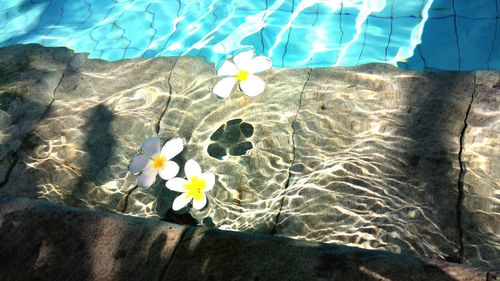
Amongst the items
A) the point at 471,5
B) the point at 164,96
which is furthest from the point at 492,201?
the point at 471,5

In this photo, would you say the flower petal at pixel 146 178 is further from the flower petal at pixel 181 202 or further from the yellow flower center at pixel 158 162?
the flower petal at pixel 181 202

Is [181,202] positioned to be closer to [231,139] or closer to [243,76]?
[231,139]

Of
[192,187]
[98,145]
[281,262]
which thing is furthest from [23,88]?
[281,262]

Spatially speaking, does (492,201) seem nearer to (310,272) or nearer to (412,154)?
(412,154)

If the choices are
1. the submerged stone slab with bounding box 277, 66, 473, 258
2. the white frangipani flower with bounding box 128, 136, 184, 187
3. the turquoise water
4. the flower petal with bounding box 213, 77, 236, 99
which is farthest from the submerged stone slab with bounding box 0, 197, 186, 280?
the turquoise water

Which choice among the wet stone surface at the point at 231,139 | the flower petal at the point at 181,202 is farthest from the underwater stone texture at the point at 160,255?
the wet stone surface at the point at 231,139

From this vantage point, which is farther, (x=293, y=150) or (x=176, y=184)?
(x=293, y=150)
